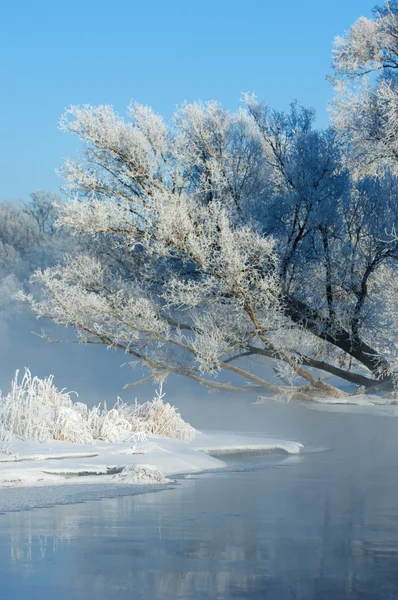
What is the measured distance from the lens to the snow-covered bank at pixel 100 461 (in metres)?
9.34

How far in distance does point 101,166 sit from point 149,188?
0.98 meters

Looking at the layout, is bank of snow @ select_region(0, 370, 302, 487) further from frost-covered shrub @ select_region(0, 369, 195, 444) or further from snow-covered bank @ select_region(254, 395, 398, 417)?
snow-covered bank @ select_region(254, 395, 398, 417)

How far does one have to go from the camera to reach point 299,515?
25.4 feet

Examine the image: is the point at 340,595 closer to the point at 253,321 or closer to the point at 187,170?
the point at 253,321

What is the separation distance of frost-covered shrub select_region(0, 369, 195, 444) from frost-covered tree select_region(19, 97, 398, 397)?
5.19 feet

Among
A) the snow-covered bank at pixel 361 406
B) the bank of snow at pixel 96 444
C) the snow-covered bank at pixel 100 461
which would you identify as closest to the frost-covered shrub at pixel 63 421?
the bank of snow at pixel 96 444

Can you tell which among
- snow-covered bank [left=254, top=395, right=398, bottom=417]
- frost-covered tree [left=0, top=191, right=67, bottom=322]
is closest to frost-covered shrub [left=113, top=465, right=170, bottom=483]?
snow-covered bank [left=254, top=395, right=398, bottom=417]

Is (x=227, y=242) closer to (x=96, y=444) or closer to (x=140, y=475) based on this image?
(x=96, y=444)

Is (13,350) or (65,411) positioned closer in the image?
(65,411)

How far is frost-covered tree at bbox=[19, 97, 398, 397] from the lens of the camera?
13891mm

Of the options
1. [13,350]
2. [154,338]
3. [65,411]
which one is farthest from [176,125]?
[13,350]

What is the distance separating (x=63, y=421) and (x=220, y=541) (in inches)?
205

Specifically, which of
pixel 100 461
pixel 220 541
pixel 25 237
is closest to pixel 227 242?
Result: pixel 100 461

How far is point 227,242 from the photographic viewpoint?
13156mm
